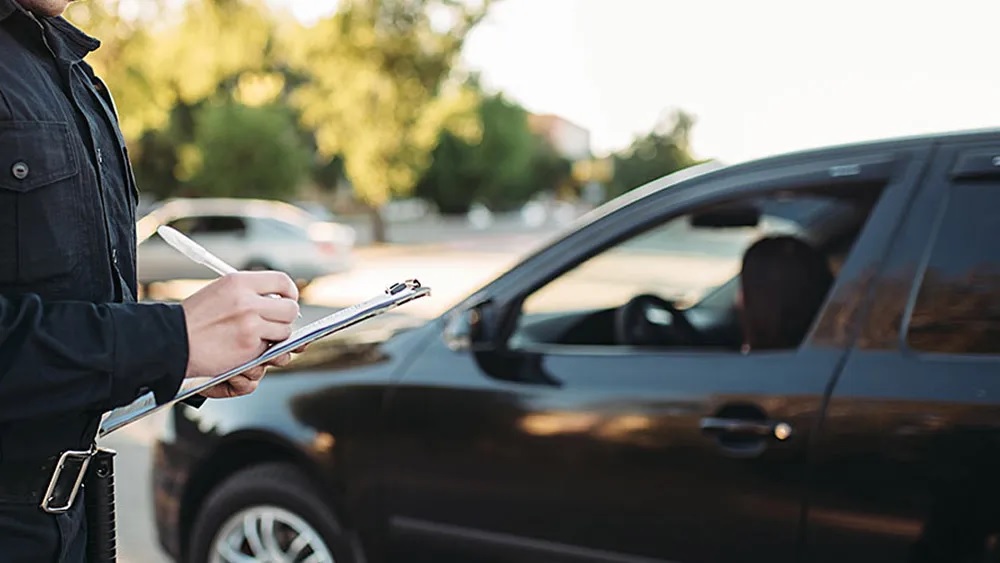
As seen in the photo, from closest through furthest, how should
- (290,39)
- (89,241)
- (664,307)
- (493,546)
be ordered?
(89,241)
(493,546)
(664,307)
(290,39)

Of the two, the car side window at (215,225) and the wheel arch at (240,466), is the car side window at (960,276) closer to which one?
the wheel arch at (240,466)

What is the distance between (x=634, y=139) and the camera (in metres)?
→ 21.5

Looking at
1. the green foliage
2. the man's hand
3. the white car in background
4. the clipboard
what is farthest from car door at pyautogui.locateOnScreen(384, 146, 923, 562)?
the white car in background

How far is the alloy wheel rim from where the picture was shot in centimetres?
308

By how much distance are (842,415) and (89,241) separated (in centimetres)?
172

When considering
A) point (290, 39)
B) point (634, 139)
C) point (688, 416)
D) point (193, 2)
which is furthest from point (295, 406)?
point (290, 39)

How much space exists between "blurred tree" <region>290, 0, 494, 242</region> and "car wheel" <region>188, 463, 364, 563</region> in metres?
23.4

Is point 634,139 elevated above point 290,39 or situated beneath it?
situated beneath

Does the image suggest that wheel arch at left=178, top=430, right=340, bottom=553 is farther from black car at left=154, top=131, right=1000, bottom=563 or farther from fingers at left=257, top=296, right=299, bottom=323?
fingers at left=257, top=296, right=299, bottom=323

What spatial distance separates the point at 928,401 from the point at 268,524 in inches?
77.2

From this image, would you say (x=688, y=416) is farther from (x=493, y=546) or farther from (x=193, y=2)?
(x=193, y=2)

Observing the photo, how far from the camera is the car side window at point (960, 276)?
2.34 m

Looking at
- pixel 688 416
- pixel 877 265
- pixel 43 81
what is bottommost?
pixel 688 416

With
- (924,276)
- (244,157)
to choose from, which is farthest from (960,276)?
(244,157)
